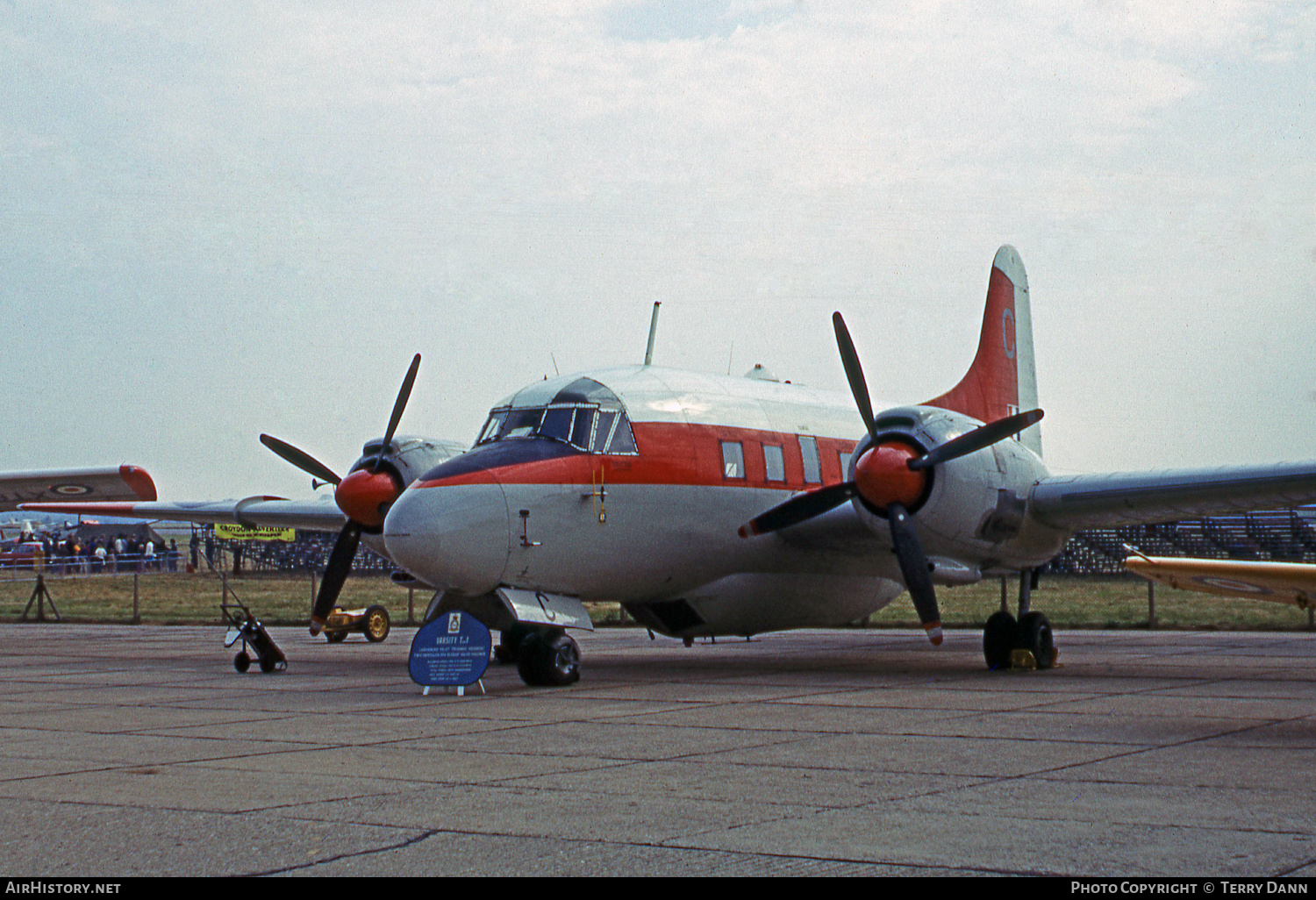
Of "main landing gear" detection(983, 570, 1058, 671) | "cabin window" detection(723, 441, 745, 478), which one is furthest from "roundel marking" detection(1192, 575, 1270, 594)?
"cabin window" detection(723, 441, 745, 478)

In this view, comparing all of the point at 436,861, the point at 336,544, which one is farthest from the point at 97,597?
the point at 436,861

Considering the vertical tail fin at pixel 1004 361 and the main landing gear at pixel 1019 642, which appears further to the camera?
the vertical tail fin at pixel 1004 361

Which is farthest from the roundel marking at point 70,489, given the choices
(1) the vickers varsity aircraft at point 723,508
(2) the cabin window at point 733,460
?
(2) the cabin window at point 733,460

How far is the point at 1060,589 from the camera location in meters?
40.4

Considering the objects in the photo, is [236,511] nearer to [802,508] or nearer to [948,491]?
[802,508]

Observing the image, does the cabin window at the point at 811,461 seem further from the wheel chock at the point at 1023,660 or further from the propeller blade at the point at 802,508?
the wheel chock at the point at 1023,660

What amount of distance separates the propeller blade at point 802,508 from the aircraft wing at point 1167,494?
2.41 meters

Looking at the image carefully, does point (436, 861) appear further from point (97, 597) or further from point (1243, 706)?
point (97, 597)

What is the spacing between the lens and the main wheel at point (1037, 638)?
54.5 feet

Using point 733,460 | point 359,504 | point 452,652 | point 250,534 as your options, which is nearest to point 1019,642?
point 733,460

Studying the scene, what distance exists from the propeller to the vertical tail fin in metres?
7.68

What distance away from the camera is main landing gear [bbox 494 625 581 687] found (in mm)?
14398

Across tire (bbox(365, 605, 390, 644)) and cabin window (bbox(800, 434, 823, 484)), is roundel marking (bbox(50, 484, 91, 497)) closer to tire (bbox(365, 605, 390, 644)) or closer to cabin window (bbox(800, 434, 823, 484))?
tire (bbox(365, 605, 390, 644))

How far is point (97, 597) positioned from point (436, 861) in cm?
3968
